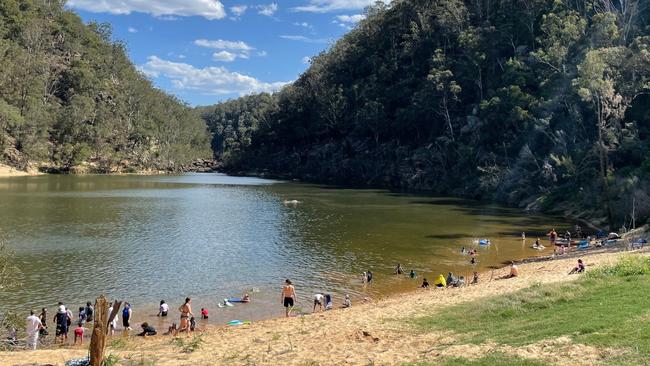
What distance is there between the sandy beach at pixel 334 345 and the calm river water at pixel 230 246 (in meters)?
4.59

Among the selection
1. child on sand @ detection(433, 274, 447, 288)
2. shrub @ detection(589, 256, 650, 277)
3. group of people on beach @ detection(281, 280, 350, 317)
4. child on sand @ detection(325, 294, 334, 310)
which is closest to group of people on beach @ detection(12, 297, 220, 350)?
group of people on beach @ detection(281, 280, 350, 317)

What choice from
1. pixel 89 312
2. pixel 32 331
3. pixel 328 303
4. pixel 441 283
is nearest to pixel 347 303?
pixel 328 303

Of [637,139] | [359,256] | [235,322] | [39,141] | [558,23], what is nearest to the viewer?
[235,322]

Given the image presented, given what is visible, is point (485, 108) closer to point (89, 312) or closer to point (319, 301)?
point (319, 301)

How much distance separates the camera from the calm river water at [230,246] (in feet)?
99.6

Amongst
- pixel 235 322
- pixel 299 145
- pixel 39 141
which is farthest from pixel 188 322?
pixel 299 145

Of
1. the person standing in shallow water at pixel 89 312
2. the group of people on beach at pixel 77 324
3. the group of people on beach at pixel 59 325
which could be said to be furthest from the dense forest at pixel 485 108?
the group of people on beach at pixel 59 325

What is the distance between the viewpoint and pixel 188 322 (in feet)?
78.8

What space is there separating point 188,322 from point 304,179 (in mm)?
121102

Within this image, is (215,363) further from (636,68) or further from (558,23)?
(558,23)

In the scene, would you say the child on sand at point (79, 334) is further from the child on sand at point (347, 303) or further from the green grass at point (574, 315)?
the green grass at point (574, 315)

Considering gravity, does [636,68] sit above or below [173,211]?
above

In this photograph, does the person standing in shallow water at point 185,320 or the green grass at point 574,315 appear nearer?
the green grass at point 574,315

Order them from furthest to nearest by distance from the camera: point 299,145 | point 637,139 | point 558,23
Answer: point 299,145 → point 558,23 → point 637,139
